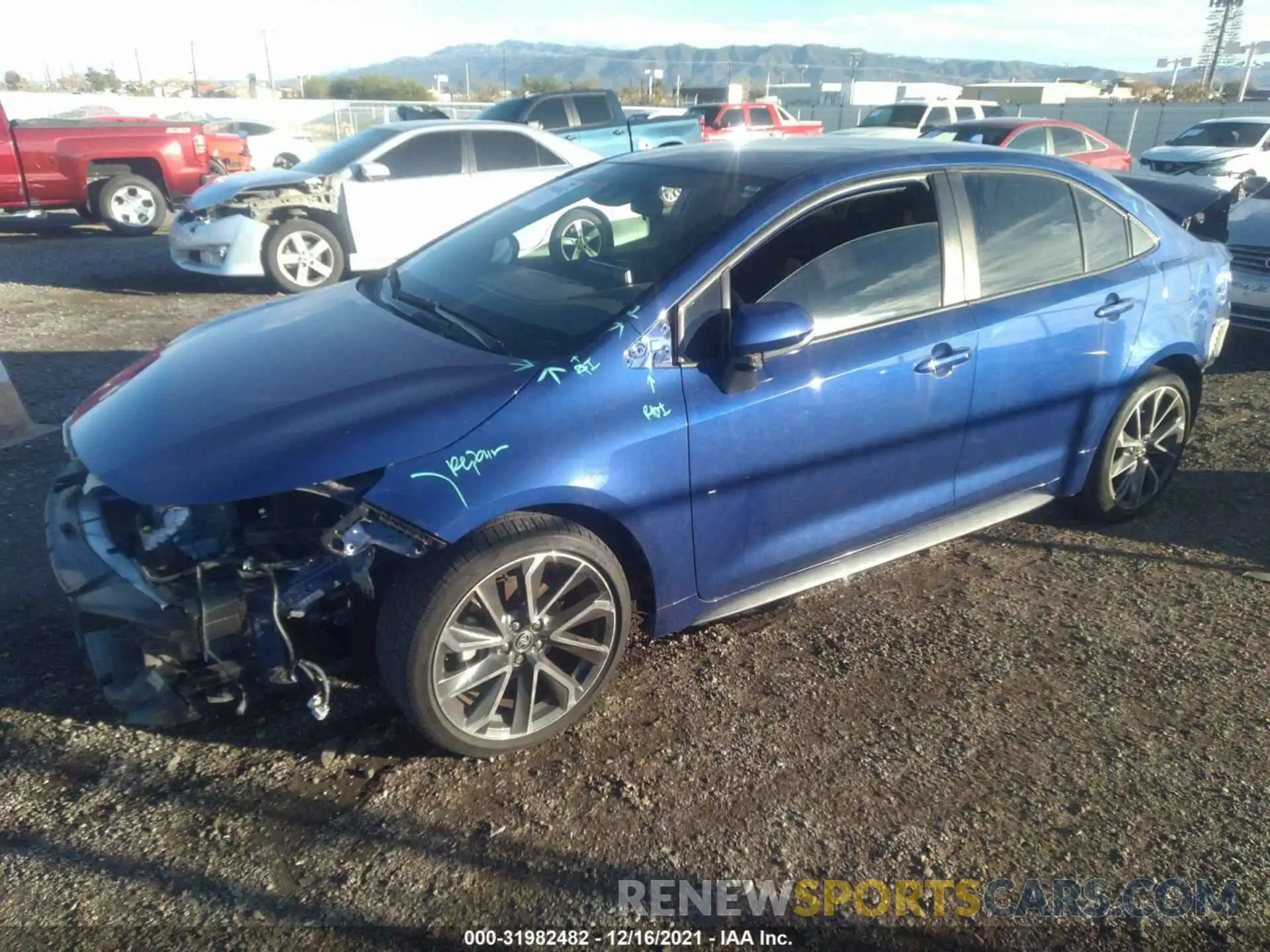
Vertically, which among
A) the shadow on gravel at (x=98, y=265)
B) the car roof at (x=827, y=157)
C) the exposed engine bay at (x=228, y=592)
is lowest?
the shadow on gravel at (x=98, y=265)

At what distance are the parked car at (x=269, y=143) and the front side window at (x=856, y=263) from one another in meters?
16.4

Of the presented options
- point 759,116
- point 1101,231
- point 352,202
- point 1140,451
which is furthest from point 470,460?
point 759,116

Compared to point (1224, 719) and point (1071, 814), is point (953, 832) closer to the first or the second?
point (1071, 814)

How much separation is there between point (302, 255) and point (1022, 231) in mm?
7232

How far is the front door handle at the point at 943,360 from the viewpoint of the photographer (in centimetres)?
334

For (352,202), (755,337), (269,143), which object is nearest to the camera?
(755,337)

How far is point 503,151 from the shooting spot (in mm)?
9617

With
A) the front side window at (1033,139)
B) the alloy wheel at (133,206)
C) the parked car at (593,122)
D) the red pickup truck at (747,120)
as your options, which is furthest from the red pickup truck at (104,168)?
the red pickup truck at (747,120)

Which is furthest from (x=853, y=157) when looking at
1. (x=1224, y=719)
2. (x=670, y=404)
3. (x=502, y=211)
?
(x=1224, y=719)

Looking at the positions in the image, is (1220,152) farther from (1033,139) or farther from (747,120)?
(747,120)

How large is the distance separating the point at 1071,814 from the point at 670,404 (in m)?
1.67

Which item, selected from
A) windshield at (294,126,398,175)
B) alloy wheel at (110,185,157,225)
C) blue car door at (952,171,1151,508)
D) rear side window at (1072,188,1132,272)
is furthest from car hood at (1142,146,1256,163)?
alloy wheel at (110,185,157,225)

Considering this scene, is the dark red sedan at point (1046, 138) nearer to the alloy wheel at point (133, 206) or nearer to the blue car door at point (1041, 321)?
the blue car door at point (1041, 321)

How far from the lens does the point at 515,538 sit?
2641mm
